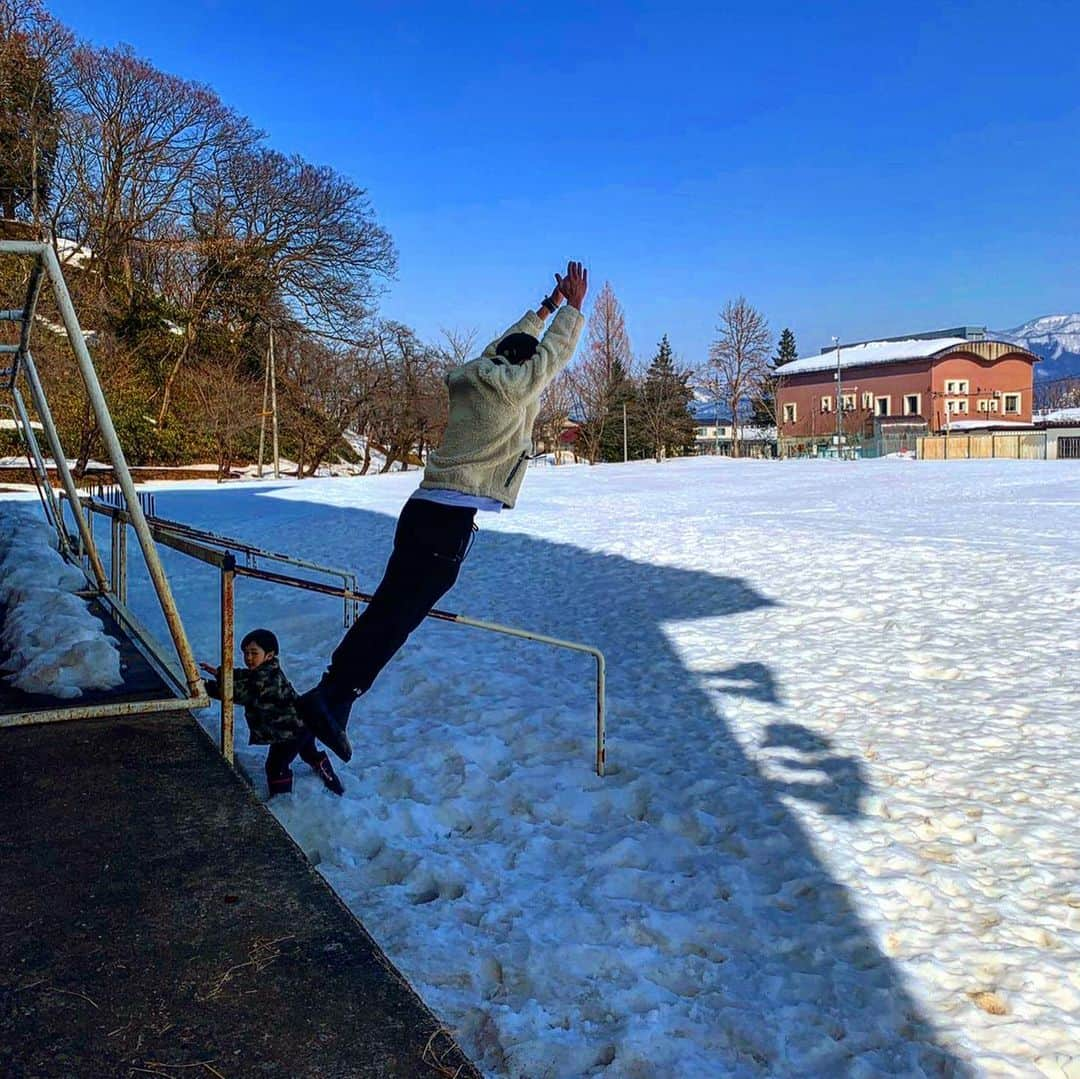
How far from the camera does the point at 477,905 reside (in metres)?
3.22

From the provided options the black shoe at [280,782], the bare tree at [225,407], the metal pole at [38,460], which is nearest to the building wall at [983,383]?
the bare tree at [225,407]

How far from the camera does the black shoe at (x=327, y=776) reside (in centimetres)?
404

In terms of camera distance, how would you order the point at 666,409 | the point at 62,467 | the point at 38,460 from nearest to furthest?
the point at 62,467
the point at 38,460
the point at 666,409

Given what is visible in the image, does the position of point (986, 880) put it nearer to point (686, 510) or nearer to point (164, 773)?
point (164, 773)

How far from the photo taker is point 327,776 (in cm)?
406

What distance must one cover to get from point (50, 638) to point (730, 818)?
11.3 feet

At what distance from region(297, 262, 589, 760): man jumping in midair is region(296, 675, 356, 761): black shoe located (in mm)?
213

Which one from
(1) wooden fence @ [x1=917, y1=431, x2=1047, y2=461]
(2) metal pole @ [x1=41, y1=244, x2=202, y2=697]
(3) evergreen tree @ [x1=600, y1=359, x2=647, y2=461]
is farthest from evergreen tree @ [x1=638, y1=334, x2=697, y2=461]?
(2) metal pole @ [x1=41, y1=244, x2=202, y2=697]

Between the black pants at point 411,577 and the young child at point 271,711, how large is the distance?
1.74 ft

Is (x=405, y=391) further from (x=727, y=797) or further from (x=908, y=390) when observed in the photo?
(x=908, y=390)

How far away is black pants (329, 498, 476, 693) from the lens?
3.39 metres

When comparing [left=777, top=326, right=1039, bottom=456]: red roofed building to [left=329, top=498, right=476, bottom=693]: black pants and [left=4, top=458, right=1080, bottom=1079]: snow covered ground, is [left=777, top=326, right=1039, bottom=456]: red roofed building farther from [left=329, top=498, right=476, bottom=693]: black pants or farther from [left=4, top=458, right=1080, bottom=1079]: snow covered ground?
[left=329, top=498, right=476, bottom=693]: black pants

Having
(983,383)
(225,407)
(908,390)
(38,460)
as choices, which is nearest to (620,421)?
(225,407)

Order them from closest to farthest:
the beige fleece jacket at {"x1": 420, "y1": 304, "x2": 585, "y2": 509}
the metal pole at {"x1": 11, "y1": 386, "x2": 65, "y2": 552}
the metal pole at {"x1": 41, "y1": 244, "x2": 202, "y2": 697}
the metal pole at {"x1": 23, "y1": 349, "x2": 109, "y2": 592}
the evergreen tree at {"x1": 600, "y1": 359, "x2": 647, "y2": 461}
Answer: the beige fleece jacket at {"x1": 420, "y1": 304, "x2": 585, "y2": 509} → the metal pole at {"x1": 41, "y1": 244, "x2": 202, "y2": 697} → the metal pole at {"x1": 23, "y1": 349, "x2": 109, "y2": 592} → the metal pole at {"x1": 11, "y1": 386, "x2": 65, "y2": 552} → the evergreen tree at {"x1": 600, "y1": 359, "x2": 647, "y2": 461}
